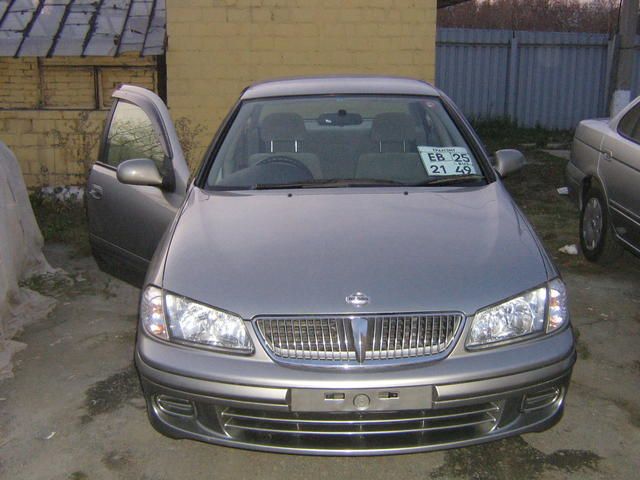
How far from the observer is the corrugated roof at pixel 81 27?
852 centimetres

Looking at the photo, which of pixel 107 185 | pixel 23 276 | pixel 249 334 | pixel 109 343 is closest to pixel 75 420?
pixel 109 343

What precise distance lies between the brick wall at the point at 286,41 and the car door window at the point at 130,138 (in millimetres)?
3315

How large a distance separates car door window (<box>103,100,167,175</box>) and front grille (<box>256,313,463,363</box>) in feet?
7.45

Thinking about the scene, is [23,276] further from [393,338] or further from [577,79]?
[577,79]

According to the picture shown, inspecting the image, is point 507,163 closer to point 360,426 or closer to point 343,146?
point 343,146

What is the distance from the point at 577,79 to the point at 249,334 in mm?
14543

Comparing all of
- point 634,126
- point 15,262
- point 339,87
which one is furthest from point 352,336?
point 634,126

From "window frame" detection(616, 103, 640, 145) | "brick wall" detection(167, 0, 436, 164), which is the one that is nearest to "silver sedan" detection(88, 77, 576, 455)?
"window frame" detection(616, 103, 640, 145)

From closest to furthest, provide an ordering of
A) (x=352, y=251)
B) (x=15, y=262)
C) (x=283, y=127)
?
(x=352, y=251) → (x=283, y=127) → (x=15, y=262)

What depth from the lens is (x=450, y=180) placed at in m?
3.95

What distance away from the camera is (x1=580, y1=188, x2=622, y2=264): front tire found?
6.11 metres

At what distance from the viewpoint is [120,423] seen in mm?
3721

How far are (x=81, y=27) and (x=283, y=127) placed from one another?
213 inches

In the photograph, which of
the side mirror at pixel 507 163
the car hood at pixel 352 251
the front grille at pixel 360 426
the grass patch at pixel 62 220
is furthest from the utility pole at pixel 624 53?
the front grille at pixel 360 426
